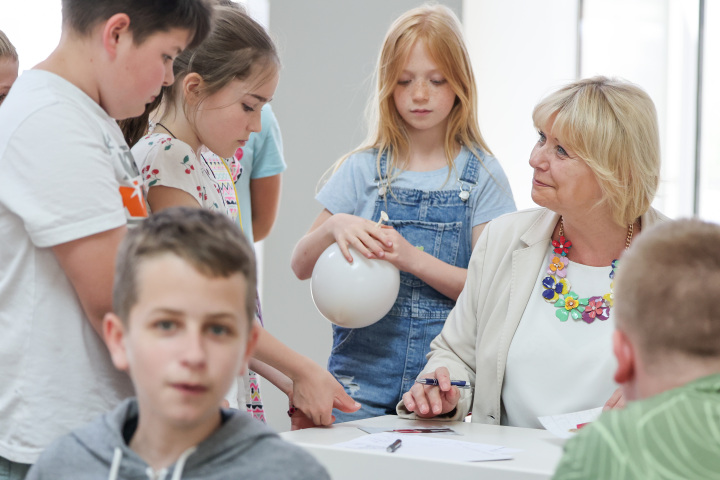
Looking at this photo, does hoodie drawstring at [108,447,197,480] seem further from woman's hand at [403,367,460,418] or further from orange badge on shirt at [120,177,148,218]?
woman's hand at [403,367,460,418]

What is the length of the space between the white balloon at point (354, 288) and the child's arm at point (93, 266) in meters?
0.72

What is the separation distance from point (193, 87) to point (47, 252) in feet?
1.71

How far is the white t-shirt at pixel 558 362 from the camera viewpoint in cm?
Answer: 168

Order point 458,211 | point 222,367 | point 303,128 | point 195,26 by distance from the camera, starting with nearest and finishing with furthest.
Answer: point 222,367, point 195,26, point 458,211, point 303,128

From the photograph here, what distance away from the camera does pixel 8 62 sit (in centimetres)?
206

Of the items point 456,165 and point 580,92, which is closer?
point 580,92

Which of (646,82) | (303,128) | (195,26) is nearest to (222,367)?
(195,26)

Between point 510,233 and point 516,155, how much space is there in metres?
2.10

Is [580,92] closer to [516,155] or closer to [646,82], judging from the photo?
[516,155]

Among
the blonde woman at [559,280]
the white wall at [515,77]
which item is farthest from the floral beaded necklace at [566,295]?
the white wall at [515,77]

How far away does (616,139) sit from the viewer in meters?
1.78

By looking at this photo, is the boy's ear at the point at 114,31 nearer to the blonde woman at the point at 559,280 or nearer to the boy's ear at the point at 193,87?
the boy's ear at the point at 193,87

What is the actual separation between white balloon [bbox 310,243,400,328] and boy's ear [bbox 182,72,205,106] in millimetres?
495

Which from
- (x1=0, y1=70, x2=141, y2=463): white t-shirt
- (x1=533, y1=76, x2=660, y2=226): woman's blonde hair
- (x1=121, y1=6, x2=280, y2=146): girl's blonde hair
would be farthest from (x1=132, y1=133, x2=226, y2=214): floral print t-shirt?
(x1=533, y1=76, x2=660, y2=226): woman's blonde hair
